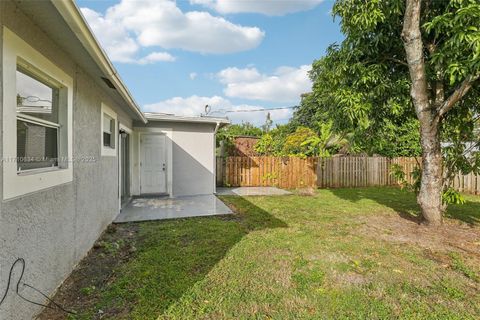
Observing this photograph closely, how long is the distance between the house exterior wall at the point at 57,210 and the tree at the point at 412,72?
508 centimetres

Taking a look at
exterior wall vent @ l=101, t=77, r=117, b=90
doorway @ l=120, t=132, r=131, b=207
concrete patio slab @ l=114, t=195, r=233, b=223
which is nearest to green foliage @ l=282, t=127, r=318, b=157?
concrete patio slab @ l=114, t=195, r=233, b=223

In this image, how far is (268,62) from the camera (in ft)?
58.6

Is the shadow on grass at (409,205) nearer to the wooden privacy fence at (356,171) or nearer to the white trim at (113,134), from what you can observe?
the wooden privacy fence at (356,171)

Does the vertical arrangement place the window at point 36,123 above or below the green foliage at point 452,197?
above

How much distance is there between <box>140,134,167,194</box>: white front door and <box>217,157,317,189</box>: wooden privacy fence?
13.1ft

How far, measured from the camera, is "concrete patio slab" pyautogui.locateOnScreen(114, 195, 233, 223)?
22.0 feet

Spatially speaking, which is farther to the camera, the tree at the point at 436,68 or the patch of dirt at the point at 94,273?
the tree at the point at 436,68

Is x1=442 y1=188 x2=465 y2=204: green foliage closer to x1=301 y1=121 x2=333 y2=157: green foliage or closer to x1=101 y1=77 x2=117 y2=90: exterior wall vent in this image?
x1=101 y1=77 x2=117 y2=90: exterior wall vent

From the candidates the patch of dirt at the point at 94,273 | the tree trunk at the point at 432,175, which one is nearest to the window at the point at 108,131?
the patch of dirt at the point at 94,273

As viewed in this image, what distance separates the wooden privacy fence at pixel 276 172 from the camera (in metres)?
12.7

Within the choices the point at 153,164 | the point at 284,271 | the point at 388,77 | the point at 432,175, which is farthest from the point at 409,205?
the point at 153,164

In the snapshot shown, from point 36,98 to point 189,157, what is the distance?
7.07m

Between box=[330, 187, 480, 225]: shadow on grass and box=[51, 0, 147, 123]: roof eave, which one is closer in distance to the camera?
box=[51, 0, 147, 123]: roof eave

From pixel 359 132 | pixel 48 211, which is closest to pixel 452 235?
pixel 359 132
